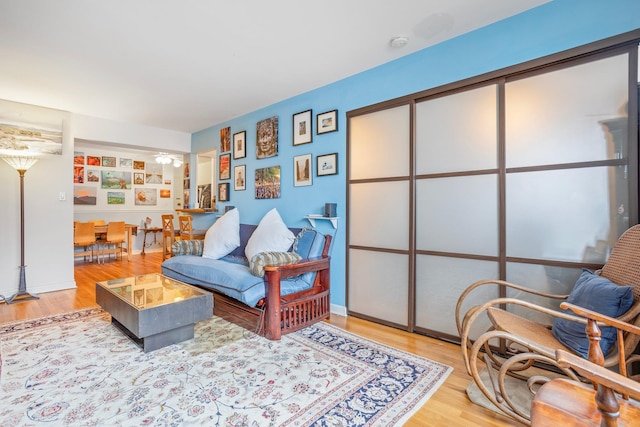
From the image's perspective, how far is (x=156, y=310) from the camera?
2.26 metres

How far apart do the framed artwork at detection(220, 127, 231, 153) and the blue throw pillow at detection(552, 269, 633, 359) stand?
4.52 m

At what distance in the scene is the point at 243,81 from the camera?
3.36 m

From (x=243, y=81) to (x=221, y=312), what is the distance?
2.49 metres

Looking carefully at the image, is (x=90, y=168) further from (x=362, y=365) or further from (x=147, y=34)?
(x=362, y=365)

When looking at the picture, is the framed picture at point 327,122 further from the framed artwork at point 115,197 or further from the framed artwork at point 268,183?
the framed artwork at point 115,197

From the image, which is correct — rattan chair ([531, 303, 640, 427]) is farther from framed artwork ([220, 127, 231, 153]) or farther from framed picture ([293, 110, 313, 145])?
framed artwork ([220, 127, 231, 153])

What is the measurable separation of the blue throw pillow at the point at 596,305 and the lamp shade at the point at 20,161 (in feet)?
18.6

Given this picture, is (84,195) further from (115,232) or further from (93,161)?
(115,232)

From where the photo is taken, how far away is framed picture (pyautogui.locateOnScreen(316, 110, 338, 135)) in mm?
3306

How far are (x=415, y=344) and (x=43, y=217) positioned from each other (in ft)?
16.2

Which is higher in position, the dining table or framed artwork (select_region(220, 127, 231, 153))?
framed artwork (select_region(220, 127, 231, 153))

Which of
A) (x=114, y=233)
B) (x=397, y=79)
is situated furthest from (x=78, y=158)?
(x=397, y=79)

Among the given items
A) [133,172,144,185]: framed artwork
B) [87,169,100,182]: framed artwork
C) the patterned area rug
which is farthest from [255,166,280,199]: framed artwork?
[87,169,100,182]: framed artwork

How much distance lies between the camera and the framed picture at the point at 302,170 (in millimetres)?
3568
